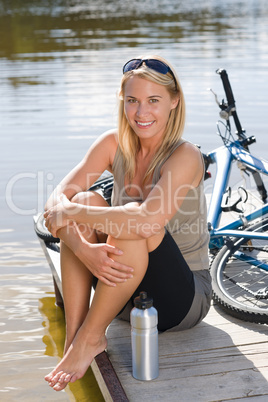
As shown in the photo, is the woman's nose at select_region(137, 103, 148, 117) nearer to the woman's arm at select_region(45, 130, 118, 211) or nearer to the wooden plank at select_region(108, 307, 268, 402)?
the woman's arm at select_region(45, 130, 118, 211)

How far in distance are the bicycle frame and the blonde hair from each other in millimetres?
784

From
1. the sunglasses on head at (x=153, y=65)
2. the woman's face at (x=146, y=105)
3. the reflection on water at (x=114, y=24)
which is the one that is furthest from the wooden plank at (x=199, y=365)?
the reflection on water at (x=114, y=24)

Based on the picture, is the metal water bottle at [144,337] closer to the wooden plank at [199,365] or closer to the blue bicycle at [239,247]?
the wooden plank at [199,365]

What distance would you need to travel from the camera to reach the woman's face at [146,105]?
2.95 meters

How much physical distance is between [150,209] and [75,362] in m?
0.73

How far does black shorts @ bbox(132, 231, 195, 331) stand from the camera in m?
2.78

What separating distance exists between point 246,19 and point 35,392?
2207 centimetres

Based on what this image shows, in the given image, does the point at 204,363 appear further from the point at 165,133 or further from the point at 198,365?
the point at 165,133

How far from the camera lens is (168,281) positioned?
2.81m

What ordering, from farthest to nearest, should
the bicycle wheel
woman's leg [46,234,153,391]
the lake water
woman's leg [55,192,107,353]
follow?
1. the lake water
2. the bicycle wheel
3. woman's leg [55,192,107,353]
4. woman's leg [46,234,153,391]

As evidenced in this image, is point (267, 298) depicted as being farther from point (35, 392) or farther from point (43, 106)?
point (43, 106)

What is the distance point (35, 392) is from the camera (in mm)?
3402

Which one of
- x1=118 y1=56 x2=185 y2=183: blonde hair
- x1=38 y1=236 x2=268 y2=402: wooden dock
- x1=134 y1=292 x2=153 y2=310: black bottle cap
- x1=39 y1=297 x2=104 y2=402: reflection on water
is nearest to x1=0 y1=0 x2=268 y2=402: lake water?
x1=39 y1=297 x2=104 y2=402: reflection on water

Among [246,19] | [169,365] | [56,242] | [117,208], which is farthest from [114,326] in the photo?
[246,19]
